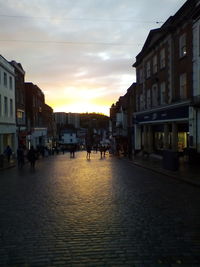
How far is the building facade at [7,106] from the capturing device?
3583 cm

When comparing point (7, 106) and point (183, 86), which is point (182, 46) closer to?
point (183, 86)

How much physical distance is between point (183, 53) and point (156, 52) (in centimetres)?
685

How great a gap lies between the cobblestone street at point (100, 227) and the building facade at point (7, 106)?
79.6 feet

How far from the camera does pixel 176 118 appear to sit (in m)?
25.3

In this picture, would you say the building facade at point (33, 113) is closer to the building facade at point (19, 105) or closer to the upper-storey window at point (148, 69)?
the building facade at point (19, 105)

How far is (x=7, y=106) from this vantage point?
125 ft

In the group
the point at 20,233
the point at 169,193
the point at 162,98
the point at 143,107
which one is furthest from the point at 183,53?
the point at 20,233

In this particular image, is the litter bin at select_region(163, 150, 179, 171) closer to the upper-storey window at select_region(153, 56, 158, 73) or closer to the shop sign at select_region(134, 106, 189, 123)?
the shop sign at select_region(134, 106, 189, 123)

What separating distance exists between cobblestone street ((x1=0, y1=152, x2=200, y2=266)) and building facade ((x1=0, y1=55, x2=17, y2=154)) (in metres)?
24.3

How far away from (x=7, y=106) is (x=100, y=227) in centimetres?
3280

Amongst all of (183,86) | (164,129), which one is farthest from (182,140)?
(183,86)

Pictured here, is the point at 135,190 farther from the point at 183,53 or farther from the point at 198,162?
the point at 183,53

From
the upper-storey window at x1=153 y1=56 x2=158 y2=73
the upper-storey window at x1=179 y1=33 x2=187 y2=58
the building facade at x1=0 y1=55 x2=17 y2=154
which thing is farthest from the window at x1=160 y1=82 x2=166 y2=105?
the building facade at x1=0 y1=55 x2=17 y2=154

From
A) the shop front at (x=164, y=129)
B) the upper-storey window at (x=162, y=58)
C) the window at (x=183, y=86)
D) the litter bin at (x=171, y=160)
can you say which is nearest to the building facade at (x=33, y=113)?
the shop front at (x=164, y=129)
